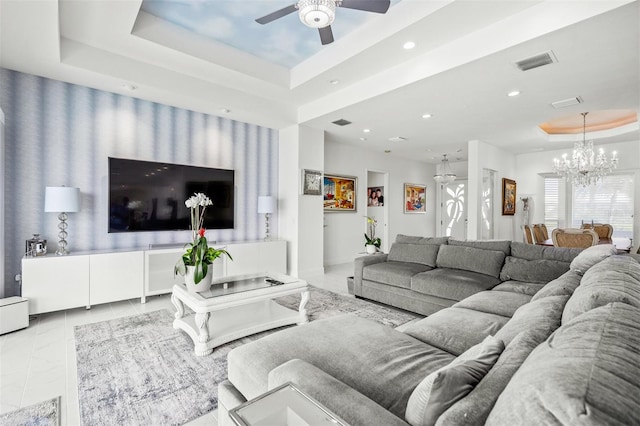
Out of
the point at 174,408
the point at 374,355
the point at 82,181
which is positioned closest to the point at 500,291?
the point at 374,355

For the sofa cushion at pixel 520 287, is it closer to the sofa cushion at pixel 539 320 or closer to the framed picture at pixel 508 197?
the sofa cushion at pixel 539 320

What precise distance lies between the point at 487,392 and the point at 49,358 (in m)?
3.02

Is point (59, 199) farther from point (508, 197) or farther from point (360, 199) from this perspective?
point (508, 197)

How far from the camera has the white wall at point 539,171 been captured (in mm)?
6215

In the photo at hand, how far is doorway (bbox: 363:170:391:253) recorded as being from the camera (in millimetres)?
7676

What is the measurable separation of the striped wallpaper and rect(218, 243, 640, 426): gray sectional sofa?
3.31 meters

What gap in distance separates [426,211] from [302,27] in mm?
6914

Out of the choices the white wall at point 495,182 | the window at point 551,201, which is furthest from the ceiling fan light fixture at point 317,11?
the window at point 551,201

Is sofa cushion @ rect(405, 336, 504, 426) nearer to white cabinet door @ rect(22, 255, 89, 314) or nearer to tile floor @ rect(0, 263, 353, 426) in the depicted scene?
tile floor @ rect(0, 263, 353, 426)

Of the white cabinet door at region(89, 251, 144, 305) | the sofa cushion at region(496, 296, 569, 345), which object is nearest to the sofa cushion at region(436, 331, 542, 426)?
the sofa cushion at region(496, 296, 569, 345)

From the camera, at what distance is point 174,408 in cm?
176

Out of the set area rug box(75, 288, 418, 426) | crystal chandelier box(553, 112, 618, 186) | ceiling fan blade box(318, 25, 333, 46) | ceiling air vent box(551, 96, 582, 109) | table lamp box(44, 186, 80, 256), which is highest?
ceiling fan blade box(318, 25, 333, 46)

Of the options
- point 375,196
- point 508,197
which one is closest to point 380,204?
point 375,196

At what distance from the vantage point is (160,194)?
4148 millimetres
